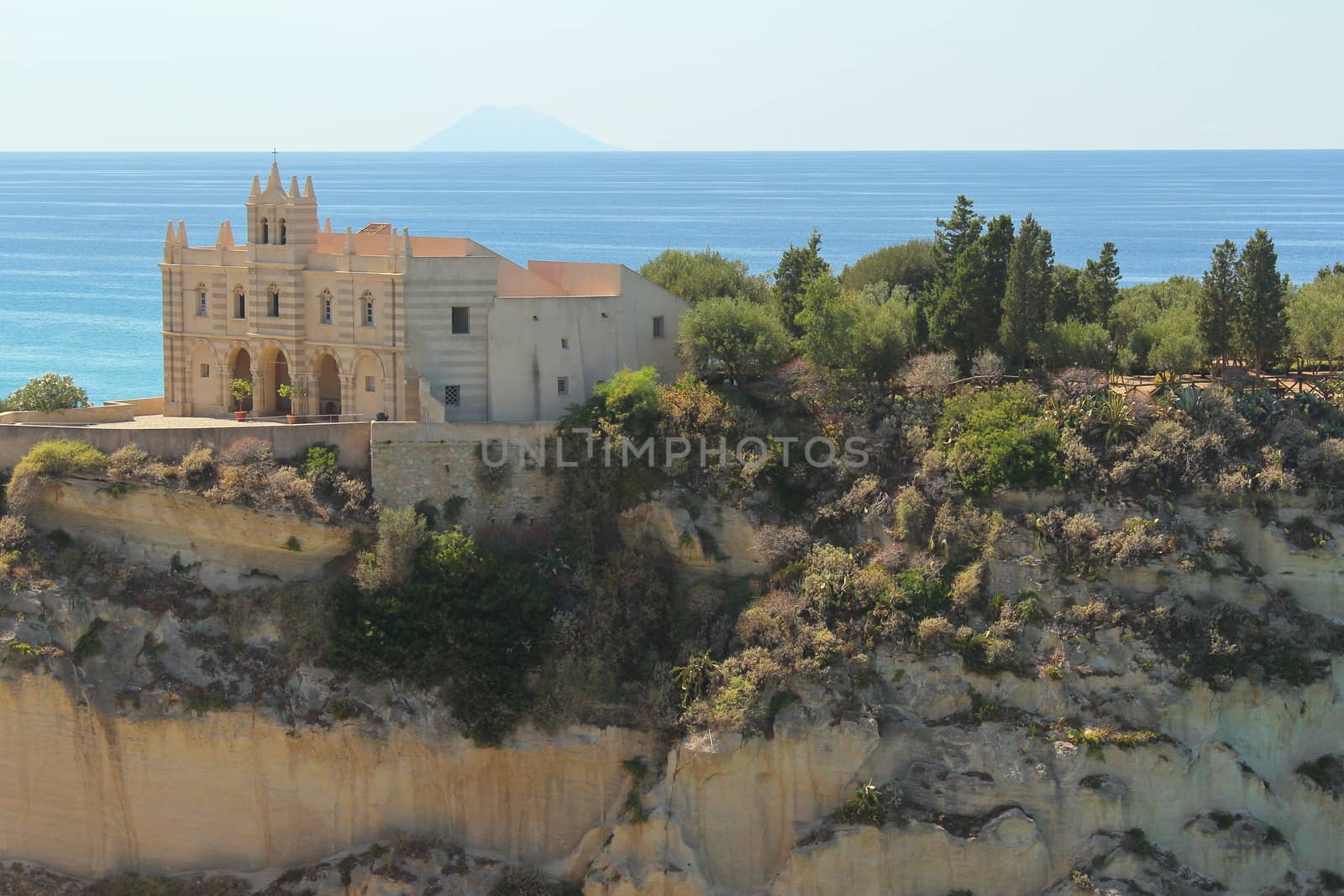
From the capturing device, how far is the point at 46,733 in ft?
132

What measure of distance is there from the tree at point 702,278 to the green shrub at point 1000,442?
8.60m

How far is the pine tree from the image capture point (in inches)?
1784

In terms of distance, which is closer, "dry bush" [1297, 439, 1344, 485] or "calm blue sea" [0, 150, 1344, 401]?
"dry bush" [1297, 439, 1344, 485]

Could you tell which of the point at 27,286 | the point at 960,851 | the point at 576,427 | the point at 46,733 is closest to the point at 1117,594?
the point at 960,851

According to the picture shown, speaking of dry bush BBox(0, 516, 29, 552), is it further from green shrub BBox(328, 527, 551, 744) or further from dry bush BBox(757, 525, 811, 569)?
dry bush BBox(757, 525, 811, 569)

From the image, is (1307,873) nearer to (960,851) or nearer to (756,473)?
(960,851)

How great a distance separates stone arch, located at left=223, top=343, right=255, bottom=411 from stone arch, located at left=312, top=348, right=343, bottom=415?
1.99 meters

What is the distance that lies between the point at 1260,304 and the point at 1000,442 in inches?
343

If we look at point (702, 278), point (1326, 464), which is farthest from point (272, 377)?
point (1326, 464)

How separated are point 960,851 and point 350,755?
13.5 m

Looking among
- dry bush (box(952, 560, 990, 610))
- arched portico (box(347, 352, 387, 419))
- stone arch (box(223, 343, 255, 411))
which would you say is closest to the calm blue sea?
stone arch (box(223, 343, 255, 411))

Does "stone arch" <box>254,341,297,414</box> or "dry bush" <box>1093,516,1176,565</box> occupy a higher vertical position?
"stone arch" <box>254,341,297,414</box>

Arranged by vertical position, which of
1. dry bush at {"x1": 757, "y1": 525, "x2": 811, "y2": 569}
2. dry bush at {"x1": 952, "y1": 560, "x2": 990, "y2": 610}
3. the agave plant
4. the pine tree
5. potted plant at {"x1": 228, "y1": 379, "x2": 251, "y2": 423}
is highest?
the pine tree

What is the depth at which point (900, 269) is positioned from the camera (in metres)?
54.2
